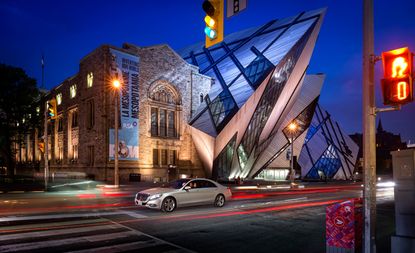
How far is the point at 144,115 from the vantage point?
1578 inches

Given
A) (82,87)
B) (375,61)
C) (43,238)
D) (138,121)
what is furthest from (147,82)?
(375,61)

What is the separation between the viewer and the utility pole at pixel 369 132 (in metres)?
7.30

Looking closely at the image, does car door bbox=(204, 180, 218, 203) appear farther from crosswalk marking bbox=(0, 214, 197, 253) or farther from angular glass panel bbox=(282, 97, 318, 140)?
angular glass panel bbox=(282, 97, 318, 140)

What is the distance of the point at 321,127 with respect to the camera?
65250 mm

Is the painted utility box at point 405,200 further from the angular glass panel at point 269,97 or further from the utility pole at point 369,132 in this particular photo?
the angular glass panel at point 269,97

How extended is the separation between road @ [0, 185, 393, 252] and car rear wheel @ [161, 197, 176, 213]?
0.31m

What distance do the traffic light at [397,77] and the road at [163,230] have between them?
445 centimetres

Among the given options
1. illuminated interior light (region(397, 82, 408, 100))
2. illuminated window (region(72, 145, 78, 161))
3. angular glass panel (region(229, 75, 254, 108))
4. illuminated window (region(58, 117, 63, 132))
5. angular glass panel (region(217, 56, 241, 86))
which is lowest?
illuminated window (region(72, 145, 78, 161))

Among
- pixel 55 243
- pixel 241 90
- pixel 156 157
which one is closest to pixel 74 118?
pixel 156 157

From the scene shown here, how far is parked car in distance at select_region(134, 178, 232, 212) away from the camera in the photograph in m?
15.4

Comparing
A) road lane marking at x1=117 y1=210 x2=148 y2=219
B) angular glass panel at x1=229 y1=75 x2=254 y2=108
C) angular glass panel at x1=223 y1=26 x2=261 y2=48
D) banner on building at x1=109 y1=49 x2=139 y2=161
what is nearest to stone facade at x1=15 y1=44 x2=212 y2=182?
banner on building at x1=109 y1=49 x2=139 y2=161

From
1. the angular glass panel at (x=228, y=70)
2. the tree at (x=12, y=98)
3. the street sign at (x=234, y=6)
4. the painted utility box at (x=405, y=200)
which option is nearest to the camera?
the painted utility box at (x=405, y=200)

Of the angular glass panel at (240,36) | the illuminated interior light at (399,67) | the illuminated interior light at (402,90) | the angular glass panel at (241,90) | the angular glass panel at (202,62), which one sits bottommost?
the illuminated interior light at (402,90)

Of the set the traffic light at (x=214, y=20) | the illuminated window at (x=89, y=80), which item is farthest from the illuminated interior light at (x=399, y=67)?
the illuminated window at (x=89, y=80)
